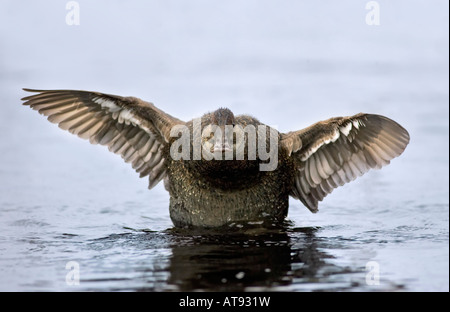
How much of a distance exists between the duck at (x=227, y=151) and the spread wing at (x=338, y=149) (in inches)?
0.6

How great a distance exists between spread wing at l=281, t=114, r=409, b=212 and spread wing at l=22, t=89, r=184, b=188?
6.48 ft

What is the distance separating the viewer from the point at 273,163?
11.8m

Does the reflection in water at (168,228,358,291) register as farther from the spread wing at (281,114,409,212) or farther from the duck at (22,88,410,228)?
the spread wing at (281,114,409,212)

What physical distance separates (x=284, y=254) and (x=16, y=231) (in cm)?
419

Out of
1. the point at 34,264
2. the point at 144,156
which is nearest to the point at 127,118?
the point at 144,156

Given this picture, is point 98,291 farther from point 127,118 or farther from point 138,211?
point 138,211

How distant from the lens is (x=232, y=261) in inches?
390

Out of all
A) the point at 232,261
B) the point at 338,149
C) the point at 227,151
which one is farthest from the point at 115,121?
the point at 232,261

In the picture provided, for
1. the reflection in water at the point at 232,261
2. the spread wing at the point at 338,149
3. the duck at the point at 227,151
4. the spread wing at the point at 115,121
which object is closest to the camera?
the reflection in water at the point at 232,261

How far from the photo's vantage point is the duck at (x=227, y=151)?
1152 cm

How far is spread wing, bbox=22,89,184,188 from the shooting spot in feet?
40.2

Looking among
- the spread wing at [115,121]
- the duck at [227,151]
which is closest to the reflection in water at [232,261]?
the duck at [227,151]

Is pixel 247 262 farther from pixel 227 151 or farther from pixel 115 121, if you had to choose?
pixel 115 121

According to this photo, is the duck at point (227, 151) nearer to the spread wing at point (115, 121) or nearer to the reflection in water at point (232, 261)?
the spread wing at point (115, 121)
